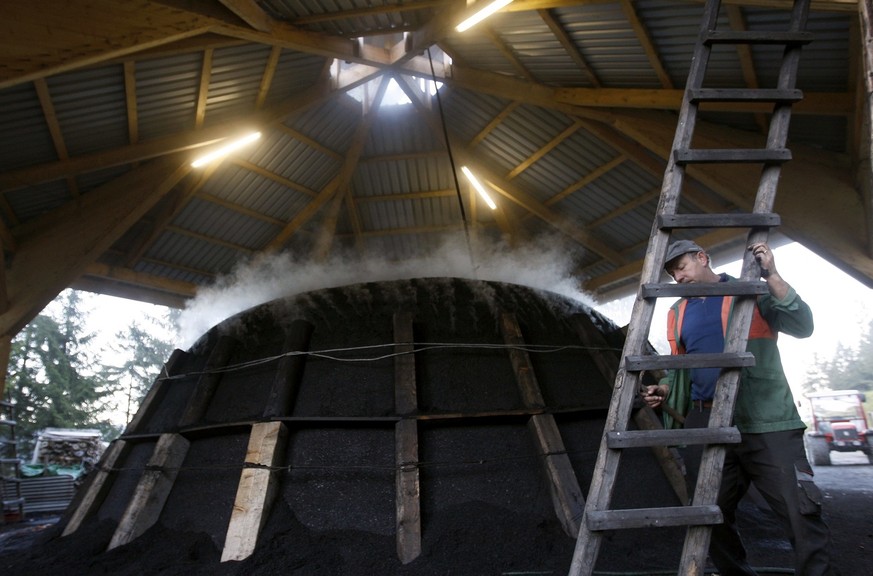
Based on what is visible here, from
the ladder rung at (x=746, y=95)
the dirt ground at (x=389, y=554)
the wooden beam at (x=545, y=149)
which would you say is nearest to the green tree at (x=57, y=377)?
the wooden beam at (x=545, y=149)

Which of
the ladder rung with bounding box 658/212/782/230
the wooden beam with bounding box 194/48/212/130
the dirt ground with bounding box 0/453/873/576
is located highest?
the wooden beam with bounding box 194/48/212/130

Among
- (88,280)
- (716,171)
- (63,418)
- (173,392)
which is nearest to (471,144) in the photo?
(716,171)

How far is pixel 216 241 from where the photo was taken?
42.1ft

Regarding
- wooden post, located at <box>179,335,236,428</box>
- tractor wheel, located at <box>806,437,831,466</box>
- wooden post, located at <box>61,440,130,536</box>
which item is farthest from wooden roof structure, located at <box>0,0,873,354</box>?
tractor wheel, located at <box>806,437,831,466</box>

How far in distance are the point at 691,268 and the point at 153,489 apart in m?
4.75

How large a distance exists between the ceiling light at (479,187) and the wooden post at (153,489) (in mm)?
8751

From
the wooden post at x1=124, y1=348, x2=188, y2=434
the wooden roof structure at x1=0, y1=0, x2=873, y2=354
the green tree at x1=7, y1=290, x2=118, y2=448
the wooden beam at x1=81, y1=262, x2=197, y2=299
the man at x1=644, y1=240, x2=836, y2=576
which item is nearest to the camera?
the man at x1=644, y1=240, x2=836, y2=576

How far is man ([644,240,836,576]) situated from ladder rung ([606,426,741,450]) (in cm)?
13

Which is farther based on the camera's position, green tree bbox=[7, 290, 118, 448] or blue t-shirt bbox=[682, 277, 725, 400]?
green tree bbox=[7, 290, 118, 448]

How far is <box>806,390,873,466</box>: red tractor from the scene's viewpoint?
15.4 metres

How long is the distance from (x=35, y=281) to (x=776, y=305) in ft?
29.8

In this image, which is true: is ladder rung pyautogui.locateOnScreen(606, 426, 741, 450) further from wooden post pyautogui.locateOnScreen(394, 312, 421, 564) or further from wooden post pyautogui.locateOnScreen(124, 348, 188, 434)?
wooden post pyautogui.locateOnScreen(124, 348, 188, 434)

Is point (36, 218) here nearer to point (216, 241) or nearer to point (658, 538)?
point (216, 241)

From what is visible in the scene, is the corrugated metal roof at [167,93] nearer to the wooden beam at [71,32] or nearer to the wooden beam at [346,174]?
the wooden beam at [71,32]
